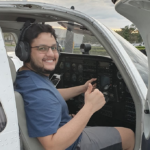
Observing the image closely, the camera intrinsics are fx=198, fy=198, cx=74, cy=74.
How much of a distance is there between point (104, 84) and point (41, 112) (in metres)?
1.53

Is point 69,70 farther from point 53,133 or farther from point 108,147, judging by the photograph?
point 53,133

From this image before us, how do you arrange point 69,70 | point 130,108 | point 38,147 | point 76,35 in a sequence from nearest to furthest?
point 38,147, point 130,108, point 76,35, point 69,70

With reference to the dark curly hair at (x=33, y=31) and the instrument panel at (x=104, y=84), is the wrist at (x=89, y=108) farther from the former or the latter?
the instrument panel at (x=104, y=84)

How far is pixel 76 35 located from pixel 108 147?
1.60 metres

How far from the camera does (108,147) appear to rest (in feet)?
Result: 5.41

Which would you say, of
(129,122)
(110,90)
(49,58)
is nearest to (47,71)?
(49,58)

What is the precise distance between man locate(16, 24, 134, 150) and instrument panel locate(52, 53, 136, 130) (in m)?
0.72

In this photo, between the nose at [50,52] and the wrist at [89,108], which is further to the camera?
the nose at [50,52]

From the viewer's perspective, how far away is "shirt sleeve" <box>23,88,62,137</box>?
49.9 inches

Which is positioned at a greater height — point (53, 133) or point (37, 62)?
point (37, 62)

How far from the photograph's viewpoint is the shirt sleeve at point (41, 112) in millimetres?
1269

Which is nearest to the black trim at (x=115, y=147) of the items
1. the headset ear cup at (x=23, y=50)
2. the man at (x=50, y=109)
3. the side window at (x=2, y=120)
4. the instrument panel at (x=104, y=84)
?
the man at (x=50, y=109)

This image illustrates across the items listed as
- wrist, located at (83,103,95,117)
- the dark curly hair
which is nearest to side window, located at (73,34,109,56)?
the dark curly hair

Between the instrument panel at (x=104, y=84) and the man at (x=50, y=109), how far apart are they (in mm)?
719
